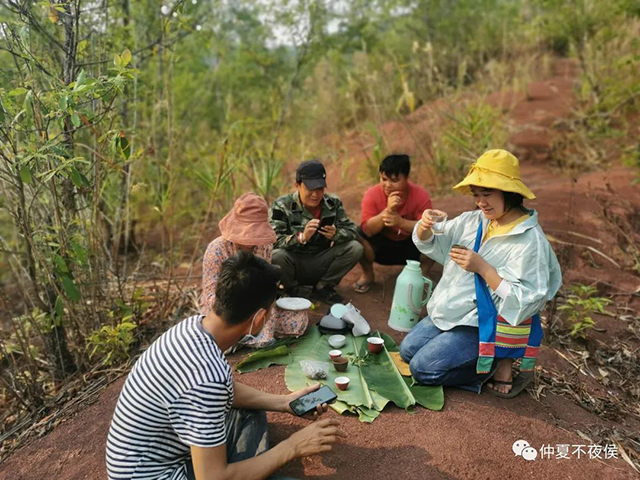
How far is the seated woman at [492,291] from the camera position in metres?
2.39

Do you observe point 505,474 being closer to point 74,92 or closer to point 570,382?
point 570,382

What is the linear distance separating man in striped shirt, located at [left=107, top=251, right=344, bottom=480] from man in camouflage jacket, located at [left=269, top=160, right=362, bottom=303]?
Answer: 179cm

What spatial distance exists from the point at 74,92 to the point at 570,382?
10.9ft

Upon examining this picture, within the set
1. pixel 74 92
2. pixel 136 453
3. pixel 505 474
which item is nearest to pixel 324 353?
pixel 505 474

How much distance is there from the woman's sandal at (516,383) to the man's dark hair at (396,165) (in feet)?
5.65

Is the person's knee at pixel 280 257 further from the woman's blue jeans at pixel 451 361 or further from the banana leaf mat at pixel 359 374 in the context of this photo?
the woman's blue jeans at pixel 451 361

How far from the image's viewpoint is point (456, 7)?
41.5 ft

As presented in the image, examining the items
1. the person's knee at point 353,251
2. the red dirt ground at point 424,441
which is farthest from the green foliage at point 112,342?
the person's knee at point 353,251

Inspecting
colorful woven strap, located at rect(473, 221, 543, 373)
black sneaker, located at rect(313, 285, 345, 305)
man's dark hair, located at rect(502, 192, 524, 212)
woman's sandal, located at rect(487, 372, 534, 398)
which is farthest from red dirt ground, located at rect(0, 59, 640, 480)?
man's dark hair, located at rect(502, 192, 524, 212)

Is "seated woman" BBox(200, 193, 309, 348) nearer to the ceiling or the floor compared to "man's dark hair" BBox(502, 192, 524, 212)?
nearer to the floor

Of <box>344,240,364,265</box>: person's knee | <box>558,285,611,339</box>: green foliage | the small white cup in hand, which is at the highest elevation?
the small white cup in hand

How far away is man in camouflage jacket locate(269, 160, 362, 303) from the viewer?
11.7ft

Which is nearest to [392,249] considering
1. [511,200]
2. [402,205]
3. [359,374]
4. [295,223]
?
[402,205]

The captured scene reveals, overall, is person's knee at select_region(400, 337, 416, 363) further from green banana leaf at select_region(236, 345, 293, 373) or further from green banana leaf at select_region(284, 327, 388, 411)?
green banana leaf at select_region(236, 345, 293, 373)
